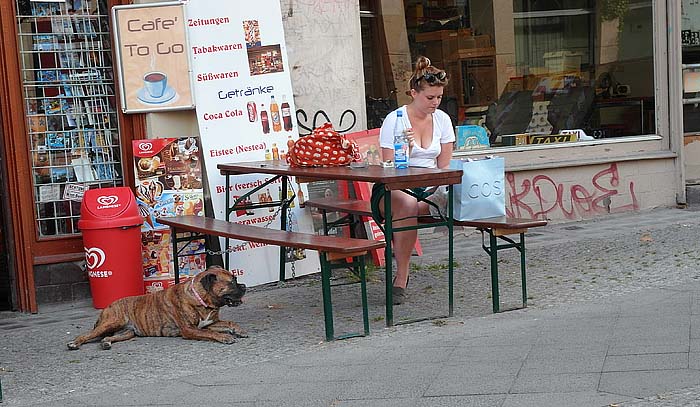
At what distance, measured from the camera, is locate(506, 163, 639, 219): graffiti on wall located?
36.3 ft

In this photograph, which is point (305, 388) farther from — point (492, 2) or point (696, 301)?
point (492, 2)

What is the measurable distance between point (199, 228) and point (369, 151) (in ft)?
7.38

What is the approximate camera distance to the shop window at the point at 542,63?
1127 centimetres

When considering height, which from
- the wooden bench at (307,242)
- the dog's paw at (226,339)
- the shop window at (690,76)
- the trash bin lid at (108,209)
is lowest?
the dog's paw at (226,339)

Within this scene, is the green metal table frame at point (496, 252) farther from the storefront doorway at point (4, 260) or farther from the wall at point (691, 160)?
the wall at point (691, 160)

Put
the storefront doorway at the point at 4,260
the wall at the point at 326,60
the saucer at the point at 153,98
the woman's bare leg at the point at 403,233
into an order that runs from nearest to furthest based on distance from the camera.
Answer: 1. the woman's bare leg at the point at 403,233
2. the storefront doorway at the point at 4,260
3. the saucer at the point at 153,98
4. the wall at the point at 326,60

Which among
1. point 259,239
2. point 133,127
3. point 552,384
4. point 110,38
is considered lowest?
point 552,384

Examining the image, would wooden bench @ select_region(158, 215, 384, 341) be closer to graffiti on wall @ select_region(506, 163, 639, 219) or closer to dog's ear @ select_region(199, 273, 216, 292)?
dog's ear @ select_region(199, 273, 216, 292)

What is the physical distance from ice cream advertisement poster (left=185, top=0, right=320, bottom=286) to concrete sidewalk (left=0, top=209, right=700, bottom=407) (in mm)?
418

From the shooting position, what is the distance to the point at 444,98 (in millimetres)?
11258

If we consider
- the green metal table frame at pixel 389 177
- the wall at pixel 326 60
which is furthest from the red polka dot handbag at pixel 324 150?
the wall at pixel 326 60

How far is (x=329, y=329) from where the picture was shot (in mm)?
6770

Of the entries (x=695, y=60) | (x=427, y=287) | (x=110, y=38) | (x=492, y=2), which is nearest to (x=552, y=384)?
(x=427, y=287)

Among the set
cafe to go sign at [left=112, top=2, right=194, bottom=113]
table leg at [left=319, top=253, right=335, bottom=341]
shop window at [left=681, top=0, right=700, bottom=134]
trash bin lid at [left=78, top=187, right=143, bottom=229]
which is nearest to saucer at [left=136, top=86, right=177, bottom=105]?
cafe to go sign at [left=112, top=2, right=194, bottom=113]
